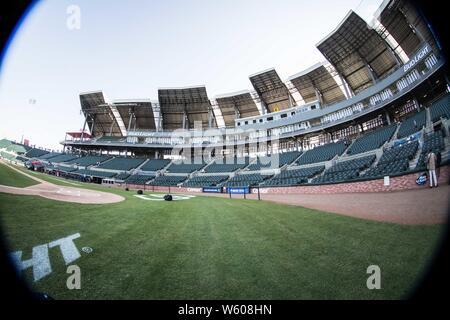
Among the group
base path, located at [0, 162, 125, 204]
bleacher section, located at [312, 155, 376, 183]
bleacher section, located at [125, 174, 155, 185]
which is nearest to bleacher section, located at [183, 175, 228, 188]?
bleacher section, located at [125, 174, 155, 185]

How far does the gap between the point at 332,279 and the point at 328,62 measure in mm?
45311

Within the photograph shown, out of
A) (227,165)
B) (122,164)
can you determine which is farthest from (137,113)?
(227,165)

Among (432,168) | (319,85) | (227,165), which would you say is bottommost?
(432,168)

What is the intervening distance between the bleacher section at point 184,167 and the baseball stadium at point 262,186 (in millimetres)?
669

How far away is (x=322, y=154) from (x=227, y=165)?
2126 centimetres

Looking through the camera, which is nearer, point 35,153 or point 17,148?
point 17,148

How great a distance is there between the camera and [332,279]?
10.7 ft

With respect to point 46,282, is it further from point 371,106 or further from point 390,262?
point 371,106

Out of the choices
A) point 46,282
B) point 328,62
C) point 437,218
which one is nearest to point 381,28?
point 328,62

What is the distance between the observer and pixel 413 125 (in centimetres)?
2150

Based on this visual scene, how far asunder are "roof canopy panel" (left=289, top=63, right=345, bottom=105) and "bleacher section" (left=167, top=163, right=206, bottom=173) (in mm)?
31368

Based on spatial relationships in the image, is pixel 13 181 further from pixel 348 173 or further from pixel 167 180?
pixel 348 173

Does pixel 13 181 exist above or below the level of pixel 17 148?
below

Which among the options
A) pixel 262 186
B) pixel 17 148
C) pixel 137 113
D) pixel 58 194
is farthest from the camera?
pixel 17 148
